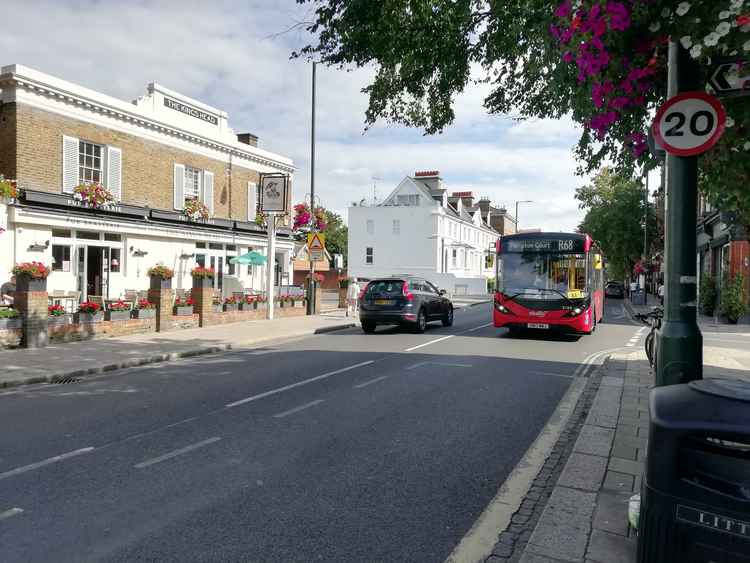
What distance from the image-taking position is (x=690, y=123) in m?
3.65

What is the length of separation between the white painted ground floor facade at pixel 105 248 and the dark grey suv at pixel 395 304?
9.37 meters

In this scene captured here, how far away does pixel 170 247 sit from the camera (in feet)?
83.1

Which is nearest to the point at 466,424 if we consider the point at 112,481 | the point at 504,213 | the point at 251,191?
the point at 112,481

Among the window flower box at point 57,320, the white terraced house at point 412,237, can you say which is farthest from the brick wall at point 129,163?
the white terraced house at point 412,237

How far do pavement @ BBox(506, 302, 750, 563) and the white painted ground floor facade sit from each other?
15663mm

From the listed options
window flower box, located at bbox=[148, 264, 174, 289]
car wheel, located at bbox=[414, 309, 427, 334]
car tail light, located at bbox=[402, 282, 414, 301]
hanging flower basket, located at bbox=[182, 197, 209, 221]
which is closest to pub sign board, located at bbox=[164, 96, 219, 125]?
hanging flower basket, located at bbox=[182, 197, 209, 221]

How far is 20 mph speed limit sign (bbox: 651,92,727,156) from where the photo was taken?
3596 millimetres

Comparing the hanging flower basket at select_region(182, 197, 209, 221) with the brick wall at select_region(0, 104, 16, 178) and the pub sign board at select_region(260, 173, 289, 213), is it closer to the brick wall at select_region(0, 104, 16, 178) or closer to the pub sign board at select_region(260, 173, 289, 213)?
the pub sign board at select_region(260, 173, 289, 213)

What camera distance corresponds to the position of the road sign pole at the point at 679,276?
145 inches

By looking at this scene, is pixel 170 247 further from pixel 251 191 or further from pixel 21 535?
pixel 21 535

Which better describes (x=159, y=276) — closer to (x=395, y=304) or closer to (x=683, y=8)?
(x=395, y=304)

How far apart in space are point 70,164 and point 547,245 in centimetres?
1653

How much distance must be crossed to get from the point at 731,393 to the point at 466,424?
458 cm

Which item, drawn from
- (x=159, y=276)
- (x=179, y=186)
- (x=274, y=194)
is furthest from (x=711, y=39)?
(x=179, y=186)
